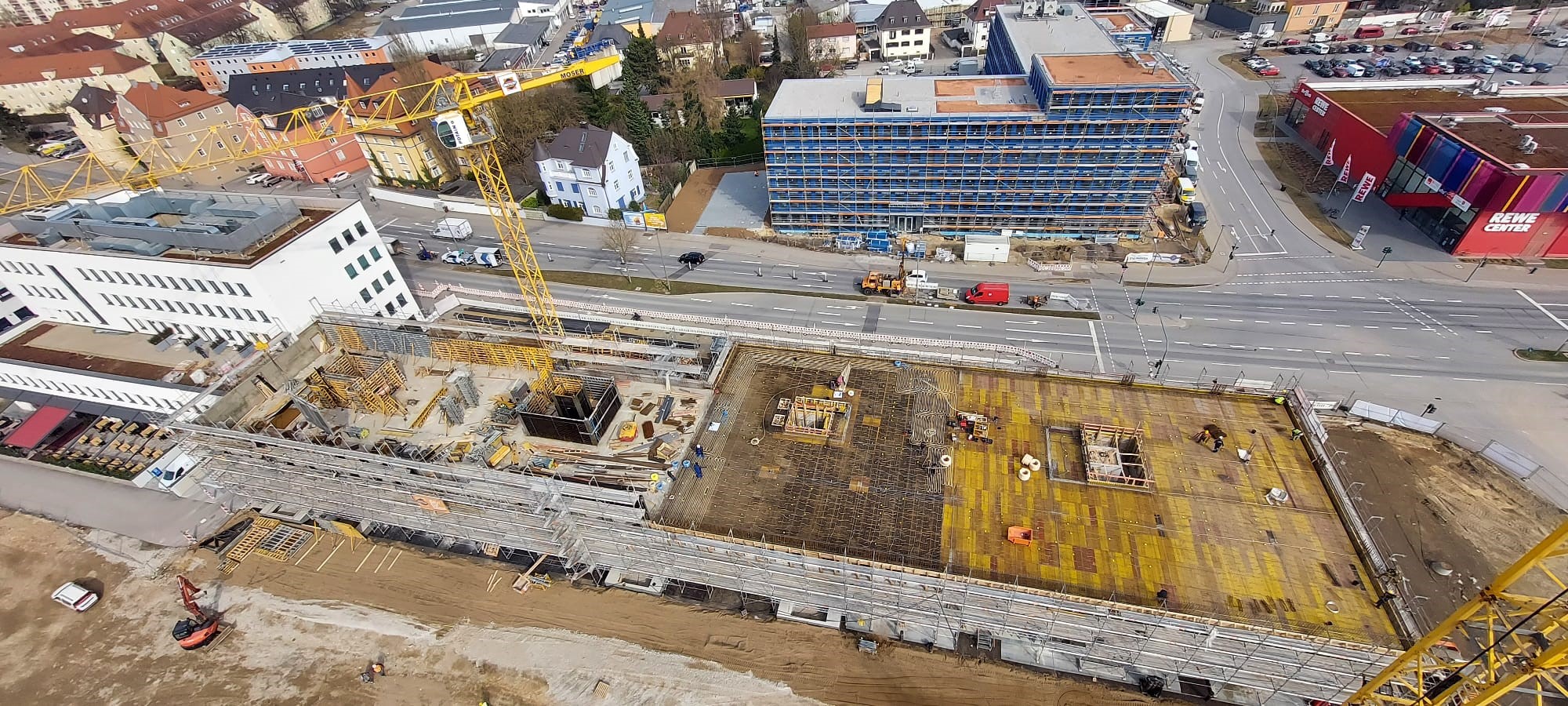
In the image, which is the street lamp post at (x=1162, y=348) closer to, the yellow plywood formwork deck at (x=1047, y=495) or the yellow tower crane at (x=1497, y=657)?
the yellow plywood formwork deck at (x=1047, y=495)

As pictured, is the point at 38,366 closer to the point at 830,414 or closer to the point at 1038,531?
the point at 830,414

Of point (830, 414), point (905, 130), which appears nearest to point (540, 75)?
point (905, 130)

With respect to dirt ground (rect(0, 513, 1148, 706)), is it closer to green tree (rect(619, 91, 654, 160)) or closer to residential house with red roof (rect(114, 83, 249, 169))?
green tree (rect(619, 91, 654, 160))

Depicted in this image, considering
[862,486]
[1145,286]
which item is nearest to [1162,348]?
[1145,286]

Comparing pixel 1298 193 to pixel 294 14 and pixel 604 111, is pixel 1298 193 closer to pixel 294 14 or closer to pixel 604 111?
pixel 604 111

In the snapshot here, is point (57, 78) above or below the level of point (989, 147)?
above

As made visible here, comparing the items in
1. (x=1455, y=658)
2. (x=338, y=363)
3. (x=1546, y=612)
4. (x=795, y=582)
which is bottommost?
(x=1455, y=658)

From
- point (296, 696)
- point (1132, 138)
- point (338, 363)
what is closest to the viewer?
point (296, 696)
